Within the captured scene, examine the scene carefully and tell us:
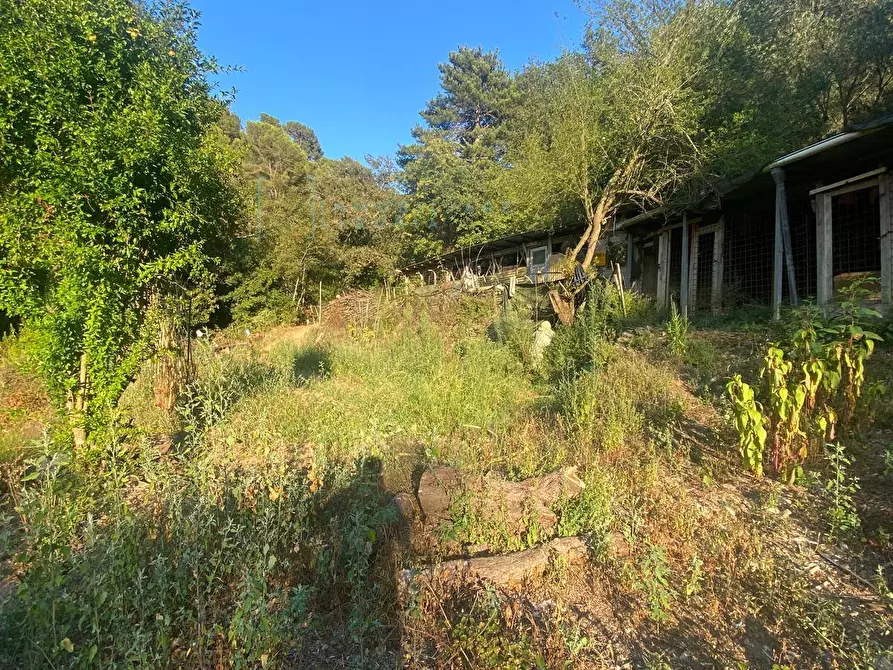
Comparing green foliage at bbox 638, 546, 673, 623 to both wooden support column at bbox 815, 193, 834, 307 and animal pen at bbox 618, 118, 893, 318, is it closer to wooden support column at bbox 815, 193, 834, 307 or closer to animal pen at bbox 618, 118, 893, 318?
animal pen at bbox 618, 118, 893, 318

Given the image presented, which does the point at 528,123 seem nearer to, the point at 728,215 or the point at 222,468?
the point at 728,215

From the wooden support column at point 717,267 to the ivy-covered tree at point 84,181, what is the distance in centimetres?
936

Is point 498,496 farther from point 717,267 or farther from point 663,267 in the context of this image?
point 663,267

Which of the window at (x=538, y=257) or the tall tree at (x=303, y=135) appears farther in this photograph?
the tall tree at (x=303, y=135)

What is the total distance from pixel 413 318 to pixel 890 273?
789 centimetres

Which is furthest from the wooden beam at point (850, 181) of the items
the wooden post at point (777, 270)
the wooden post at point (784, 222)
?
the wooden post at point (777, 270)

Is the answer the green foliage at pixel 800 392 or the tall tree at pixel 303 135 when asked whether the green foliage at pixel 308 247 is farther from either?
the tall tree at pixel 303 135

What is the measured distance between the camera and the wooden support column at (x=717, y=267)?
28.7 ft

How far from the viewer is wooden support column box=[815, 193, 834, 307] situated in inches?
266

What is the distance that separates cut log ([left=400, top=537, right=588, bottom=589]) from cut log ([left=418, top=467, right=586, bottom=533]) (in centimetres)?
22

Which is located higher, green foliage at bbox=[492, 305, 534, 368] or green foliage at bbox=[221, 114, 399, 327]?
green foliage at bbox=[221, 114, 399, 327]

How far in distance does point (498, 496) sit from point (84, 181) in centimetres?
378

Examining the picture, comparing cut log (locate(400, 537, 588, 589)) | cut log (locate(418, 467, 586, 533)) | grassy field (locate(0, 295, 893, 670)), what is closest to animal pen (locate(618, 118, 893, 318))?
grassy field (locate(0, 295, 893, 670))

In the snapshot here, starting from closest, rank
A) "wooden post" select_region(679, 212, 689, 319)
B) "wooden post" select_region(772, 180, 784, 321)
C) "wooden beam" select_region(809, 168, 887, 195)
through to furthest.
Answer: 1. "wooden beam" select_region(809, 168, 887, 195)
2. "wooden post" select_region(772, 180, 784, 321)
3. "wooden post" select_region(679, 212, 689, 319)
